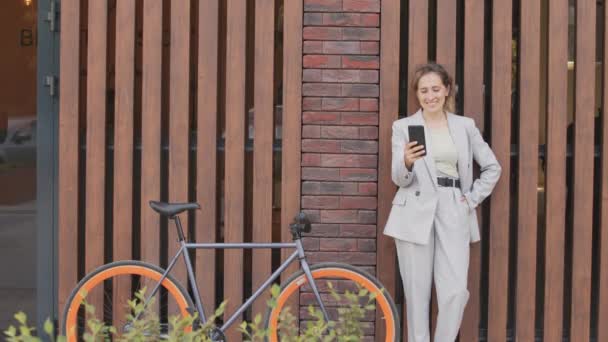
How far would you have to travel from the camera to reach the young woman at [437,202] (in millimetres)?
4934

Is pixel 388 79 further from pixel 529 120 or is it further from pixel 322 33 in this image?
pixel 529 120

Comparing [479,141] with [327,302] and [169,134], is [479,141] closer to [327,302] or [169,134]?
[327,302]

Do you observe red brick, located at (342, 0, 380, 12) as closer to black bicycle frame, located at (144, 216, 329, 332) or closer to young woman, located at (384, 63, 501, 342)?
young woman, located at (384, 63, 501, 342)

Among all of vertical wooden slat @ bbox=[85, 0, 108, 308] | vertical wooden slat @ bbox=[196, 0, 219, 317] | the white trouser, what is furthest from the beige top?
vertical wooden slat @ bbox=[85, 0, 108, 308]

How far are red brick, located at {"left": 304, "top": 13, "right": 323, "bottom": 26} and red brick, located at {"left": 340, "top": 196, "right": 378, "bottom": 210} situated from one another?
111 centimetres

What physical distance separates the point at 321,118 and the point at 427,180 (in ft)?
2.78

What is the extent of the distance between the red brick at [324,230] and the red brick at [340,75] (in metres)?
0.91

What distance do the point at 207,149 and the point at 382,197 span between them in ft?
3.75

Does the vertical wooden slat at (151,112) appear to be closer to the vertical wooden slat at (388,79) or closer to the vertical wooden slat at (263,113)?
the vertical wooden slat at (263,113)

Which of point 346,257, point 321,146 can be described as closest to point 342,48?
point 321,146

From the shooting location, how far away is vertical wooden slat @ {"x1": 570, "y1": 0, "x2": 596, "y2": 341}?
5.40 m

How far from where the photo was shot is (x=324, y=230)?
5422mm

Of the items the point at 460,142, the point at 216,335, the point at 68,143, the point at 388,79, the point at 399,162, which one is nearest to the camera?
the point at 216,335

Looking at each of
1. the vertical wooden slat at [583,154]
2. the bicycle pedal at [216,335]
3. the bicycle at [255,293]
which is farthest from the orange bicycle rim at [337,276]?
the vertical wooden slat at [583,154]
